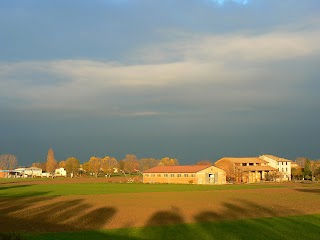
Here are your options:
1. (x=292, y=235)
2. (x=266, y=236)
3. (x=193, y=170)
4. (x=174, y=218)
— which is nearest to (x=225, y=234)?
(x=266, y=236)

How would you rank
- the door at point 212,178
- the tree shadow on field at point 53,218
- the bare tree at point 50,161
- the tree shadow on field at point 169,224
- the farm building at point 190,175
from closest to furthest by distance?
the tree shadow on field at point 169,224 < the tree shadow on field at point 53,218 < the farm building at point 190,175 < the door at point 212,178 < the bare tree at point 50,161

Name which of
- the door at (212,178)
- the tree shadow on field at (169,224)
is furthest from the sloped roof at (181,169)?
the tree shadow on field at (169,224)

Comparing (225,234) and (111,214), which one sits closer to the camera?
(225,234)

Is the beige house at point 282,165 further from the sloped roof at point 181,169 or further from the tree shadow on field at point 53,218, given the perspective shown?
the tree shadow on field at point 53,218

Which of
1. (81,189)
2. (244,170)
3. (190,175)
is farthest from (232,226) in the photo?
(244,170)

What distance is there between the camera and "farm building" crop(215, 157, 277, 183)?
111125 millimetres

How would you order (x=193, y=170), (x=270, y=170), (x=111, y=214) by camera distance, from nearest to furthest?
(x=111, y=214), (x=193, y=170), (x=270, y=170)

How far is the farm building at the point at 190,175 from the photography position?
97000 millimetres

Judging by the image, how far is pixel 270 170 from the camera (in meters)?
116

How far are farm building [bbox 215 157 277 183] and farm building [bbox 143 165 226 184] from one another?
12.1 m

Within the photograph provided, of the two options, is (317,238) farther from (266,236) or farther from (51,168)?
(51,168)

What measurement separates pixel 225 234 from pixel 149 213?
1088 centimetres

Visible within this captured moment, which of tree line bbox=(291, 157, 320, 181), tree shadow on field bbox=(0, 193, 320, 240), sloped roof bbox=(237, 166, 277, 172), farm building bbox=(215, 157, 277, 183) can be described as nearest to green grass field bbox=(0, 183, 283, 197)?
tree shadow on field bbox=(0, 193, 320, 240)

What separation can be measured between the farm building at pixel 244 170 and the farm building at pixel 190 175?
1214cm
